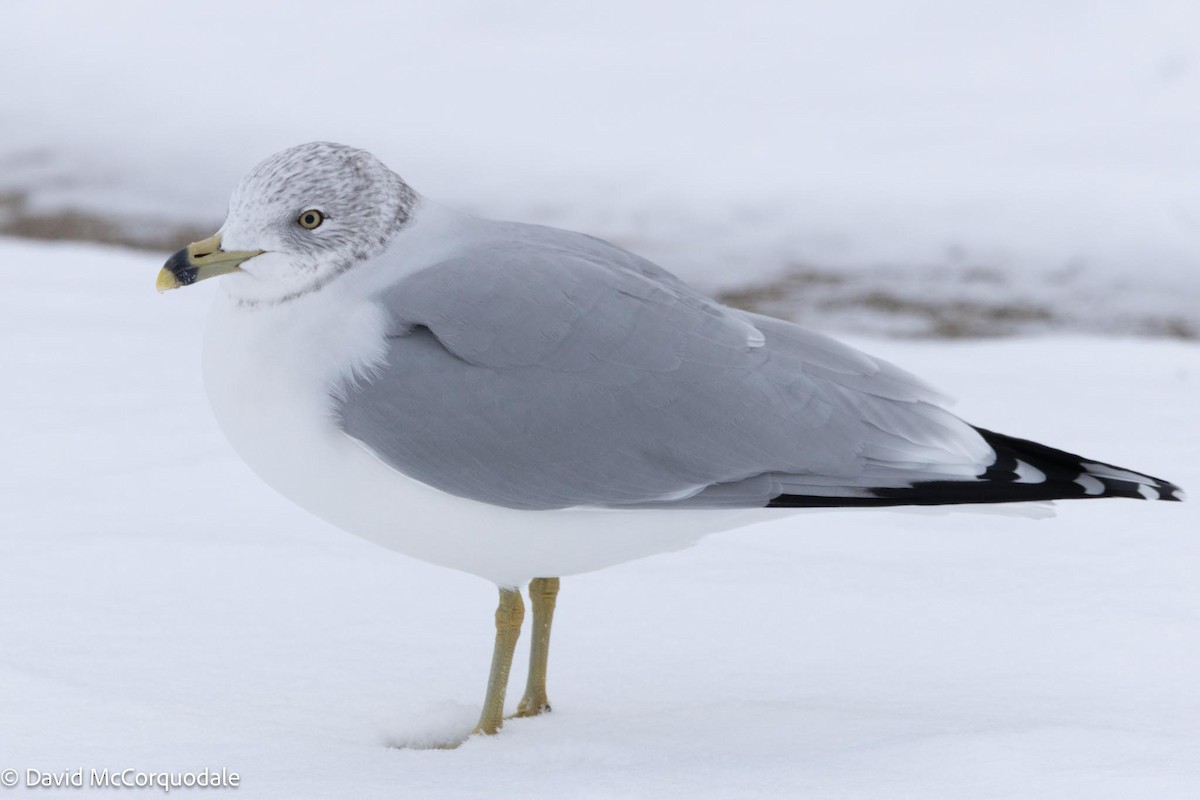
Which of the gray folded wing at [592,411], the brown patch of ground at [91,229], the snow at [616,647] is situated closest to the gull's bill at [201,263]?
the gray folded wing at [592,411]

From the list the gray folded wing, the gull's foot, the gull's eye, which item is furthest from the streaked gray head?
the gull's foot

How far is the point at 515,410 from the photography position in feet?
7.70

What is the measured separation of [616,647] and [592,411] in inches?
28.0

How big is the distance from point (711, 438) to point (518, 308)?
1.21 ft

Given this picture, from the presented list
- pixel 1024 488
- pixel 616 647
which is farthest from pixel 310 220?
pixel 1024 488

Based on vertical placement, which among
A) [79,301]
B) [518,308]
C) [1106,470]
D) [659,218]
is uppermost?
[659,218]

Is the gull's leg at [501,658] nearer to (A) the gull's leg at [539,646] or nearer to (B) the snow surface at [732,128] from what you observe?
(A) the gull's leg at [539,646]

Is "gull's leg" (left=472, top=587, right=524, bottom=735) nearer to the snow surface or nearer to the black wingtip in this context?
the black wingtip

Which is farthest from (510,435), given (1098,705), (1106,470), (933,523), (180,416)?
(180,416)

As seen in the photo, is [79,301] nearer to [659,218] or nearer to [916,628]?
[659,218]

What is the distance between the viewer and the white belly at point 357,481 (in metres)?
2.33

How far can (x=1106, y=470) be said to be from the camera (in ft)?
7.62

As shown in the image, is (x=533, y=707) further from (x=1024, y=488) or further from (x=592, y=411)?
(x=1024, y=488)

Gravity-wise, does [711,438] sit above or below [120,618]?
above
